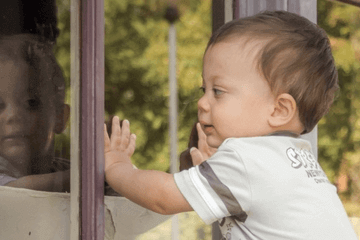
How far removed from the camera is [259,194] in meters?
0.89

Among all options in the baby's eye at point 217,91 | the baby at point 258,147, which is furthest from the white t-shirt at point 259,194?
the baby's eye at point 217,91

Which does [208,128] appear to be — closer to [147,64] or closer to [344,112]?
[147,64]

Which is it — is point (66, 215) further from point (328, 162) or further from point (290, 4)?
point (328, 162)

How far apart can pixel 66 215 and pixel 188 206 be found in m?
0.26

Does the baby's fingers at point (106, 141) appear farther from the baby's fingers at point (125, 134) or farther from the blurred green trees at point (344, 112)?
the blurred green trees at point (344, 112)

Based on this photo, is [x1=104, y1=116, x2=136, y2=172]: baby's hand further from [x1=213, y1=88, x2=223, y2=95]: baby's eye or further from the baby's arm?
[x1=213, y1=88, x2=223, y2=95]: baby's eye

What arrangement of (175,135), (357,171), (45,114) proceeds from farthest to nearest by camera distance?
1. (357,171)
2. (175,135)
3. (45,114)

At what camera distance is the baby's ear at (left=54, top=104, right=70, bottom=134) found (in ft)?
3.32

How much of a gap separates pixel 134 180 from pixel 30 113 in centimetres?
26

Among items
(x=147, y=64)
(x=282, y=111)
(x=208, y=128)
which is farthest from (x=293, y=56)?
(x=147, y=64)

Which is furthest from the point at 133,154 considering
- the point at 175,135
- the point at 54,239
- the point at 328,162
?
the point at 328,162

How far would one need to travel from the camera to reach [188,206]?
0.93 m

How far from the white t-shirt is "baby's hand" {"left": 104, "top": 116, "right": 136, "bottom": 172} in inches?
6.7

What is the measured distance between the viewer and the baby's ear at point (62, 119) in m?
1.01
